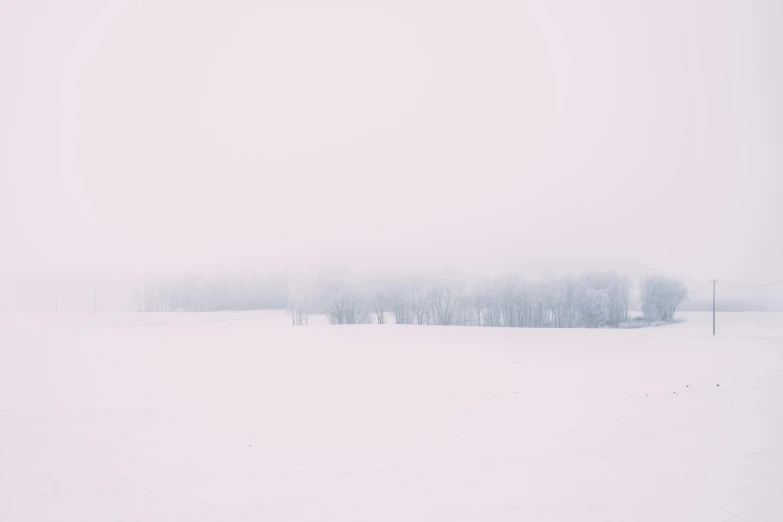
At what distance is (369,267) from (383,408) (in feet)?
102

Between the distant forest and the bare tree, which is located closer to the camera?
the distant forest

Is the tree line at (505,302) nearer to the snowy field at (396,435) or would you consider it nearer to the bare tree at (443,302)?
the bare tree at (443,302)

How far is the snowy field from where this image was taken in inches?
353

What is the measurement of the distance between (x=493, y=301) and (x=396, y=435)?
96.8 ft

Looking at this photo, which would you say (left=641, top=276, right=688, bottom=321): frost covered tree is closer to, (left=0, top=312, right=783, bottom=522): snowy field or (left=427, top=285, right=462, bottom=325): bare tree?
(left=0, top=312, right=783, bottom=522): snowy field

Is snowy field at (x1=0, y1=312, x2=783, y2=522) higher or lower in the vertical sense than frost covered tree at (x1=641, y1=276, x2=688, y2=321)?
lower

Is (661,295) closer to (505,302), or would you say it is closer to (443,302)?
(505,302)

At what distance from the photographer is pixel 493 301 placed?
41.6 meters

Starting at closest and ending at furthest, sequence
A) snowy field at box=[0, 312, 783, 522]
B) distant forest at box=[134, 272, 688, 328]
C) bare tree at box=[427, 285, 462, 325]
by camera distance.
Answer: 1. snowy field at box=[0, 312, 783, 522]
2. distant forest at box=[134, 272, 688, 328]
3. bare tree at box=[427, 285, 462, 325]

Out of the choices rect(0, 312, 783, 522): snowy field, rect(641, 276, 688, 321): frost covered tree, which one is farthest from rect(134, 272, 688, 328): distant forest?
rect(0, 312, 783, 522): snowy field

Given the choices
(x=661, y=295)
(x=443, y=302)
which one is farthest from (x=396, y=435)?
(x=661, y=295)

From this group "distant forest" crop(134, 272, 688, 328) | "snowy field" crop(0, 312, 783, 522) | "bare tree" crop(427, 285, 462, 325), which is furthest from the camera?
"bare tree" crop(427, 285, 462, 325)

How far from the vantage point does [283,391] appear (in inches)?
776

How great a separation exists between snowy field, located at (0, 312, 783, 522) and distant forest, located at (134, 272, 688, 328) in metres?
11.1
